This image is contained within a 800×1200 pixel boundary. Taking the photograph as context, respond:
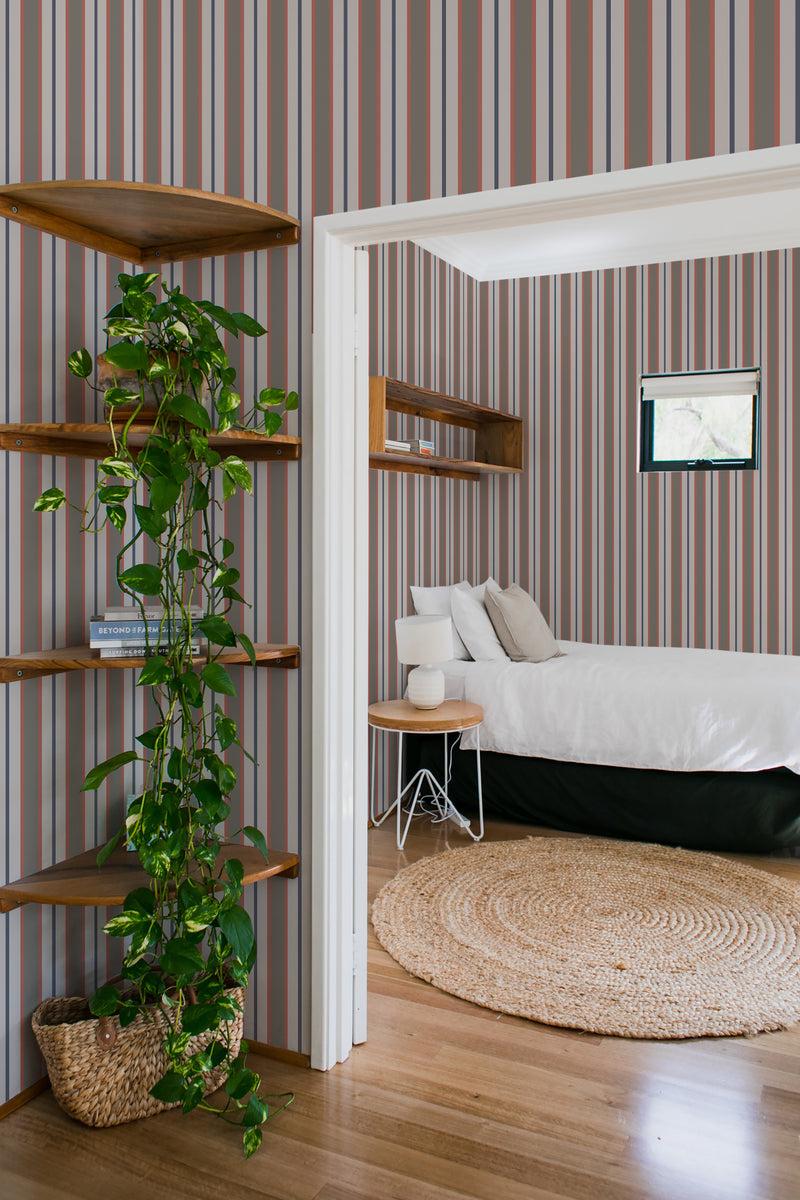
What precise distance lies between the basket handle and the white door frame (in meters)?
0.49

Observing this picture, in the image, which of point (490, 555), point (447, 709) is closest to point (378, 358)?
point (447, 709)

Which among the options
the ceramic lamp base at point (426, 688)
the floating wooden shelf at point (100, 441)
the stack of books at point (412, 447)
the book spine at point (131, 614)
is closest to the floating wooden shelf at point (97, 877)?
the book spine at point (131, 614)

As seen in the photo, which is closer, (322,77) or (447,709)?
(322,77)

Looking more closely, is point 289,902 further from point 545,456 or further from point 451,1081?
point 545,456

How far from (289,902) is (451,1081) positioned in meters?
0.58

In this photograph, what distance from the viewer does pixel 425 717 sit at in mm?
3824

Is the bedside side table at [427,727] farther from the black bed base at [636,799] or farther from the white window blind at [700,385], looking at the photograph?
the white window blind at [700,385]

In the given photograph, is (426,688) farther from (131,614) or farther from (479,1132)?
(479,1132)

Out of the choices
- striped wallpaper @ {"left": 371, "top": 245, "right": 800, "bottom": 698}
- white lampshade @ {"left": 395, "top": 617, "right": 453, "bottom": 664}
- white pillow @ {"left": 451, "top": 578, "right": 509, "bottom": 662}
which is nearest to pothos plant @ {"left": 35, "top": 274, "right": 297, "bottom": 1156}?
white lampshade @ {"left": 395, "top": 617, "right": 453, "bottom": 664}

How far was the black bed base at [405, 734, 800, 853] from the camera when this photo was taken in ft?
12.5

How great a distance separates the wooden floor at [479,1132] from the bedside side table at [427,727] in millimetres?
1341

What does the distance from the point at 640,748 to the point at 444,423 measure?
2274mm

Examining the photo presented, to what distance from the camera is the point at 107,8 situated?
94.8 inches

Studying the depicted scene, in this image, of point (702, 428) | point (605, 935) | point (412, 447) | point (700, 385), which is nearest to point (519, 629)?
point (412, 447)
